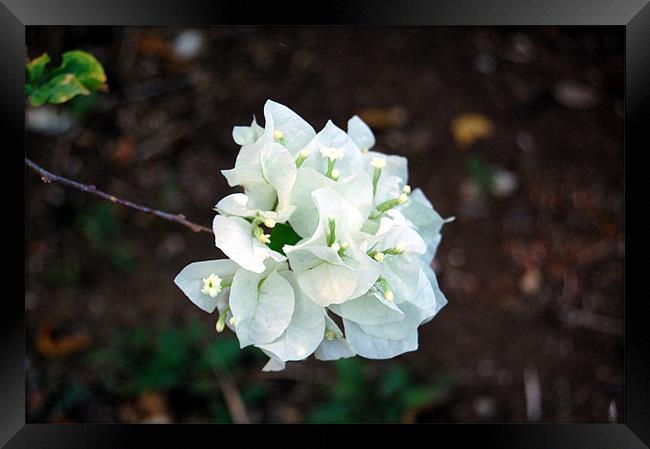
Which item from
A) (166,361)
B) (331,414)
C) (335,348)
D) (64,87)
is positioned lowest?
(331,414)

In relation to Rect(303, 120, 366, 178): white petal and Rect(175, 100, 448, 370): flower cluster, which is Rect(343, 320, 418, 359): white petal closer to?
Rect(175, 100, 448, 370): flower cluster

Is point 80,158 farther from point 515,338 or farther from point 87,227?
point 515,338

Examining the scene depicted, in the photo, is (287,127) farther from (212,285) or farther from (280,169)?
(212,285)

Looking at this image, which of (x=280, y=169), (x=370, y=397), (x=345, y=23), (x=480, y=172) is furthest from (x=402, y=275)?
(x=480, y=172)

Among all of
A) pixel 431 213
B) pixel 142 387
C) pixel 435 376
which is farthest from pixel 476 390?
pixel 431 213

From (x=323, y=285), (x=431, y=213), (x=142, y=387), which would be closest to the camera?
(x=323, y=285)

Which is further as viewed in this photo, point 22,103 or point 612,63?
point 612,63
